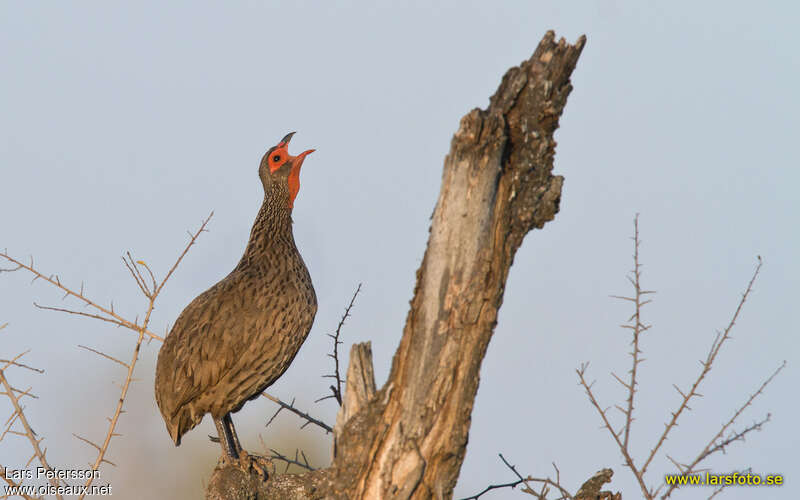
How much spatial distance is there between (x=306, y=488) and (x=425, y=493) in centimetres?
187

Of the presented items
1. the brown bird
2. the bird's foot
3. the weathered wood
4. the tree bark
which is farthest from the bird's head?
the tree bark

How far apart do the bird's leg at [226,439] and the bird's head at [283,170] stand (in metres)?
1.99

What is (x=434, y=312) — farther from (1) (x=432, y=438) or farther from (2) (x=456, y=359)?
(1) (x=432, y=438)

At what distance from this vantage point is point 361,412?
12.2 feet

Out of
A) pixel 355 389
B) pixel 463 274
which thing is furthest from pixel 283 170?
Answer: pixel 463 274

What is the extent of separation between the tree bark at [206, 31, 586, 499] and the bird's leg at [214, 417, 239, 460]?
8.29 ft

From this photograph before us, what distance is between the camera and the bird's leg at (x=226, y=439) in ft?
19.5

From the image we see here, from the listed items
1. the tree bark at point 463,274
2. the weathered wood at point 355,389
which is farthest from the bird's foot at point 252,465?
the tree bark at point 463,274

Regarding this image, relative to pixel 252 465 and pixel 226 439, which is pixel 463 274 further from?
pixel 226 439

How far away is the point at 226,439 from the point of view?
6.03 meters

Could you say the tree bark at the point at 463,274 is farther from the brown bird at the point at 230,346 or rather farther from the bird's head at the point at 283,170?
the bird's head at the point at 283,170

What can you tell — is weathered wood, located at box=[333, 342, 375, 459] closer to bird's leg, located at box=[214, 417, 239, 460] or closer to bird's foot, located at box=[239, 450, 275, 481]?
bird's foot, located at box=[239, 450, 275, 481]

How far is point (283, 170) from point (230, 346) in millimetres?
1939

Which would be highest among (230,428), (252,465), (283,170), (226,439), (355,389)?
(283,170)
